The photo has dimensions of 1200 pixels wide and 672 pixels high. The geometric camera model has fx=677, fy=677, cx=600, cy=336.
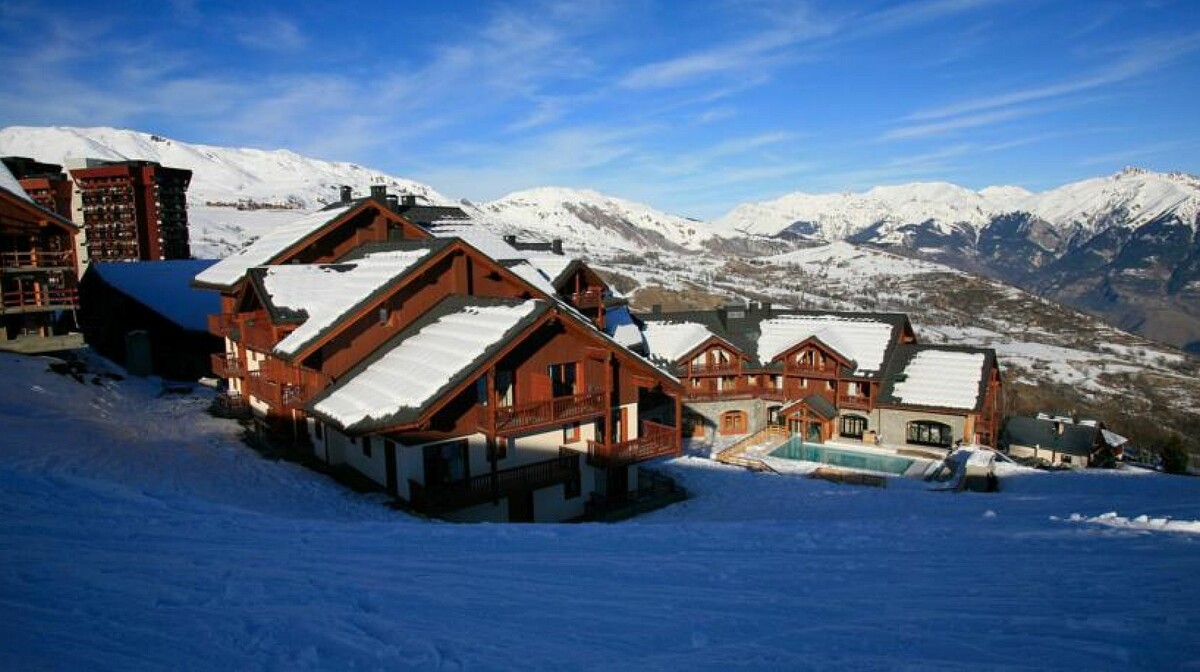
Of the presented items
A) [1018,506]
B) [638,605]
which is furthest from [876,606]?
[1018,506]

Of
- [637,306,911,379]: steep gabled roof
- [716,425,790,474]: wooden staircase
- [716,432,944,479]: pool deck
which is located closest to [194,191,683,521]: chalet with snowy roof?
[716,425,790,474]: wooden staircase

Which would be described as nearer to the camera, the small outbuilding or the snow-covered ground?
the snow-covered ground

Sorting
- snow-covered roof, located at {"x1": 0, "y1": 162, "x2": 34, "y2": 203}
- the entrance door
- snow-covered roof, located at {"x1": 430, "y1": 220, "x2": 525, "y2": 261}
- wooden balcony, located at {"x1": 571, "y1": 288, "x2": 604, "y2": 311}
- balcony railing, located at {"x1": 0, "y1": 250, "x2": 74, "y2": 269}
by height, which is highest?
snow-covered roof, located at {"x1": 0, "y1": 162, "x2": 34, "y2": 203}

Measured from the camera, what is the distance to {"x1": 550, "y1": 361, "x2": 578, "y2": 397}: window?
74.6 feet

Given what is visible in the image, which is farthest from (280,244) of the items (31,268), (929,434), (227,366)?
(929,434)

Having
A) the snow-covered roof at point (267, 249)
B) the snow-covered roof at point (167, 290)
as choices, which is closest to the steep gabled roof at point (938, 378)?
the snow-covered roof at point (267, 249)

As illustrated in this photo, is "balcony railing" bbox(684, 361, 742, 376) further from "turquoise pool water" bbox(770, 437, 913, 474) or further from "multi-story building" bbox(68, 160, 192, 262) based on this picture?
"multi-story building" bbox(68, 160, 192, 262)

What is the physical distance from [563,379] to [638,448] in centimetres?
364

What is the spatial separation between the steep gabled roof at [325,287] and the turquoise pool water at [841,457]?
23696 millimetres

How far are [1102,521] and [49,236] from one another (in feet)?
134

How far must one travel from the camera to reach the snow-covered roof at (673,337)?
4484 cm

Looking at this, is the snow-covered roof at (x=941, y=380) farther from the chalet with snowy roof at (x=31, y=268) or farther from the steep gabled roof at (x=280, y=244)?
the chalet with snowy roof at (x=31, y=268)

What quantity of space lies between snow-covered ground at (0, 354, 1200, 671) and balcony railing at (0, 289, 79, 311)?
22001 mm

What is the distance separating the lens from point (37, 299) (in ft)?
99.7
